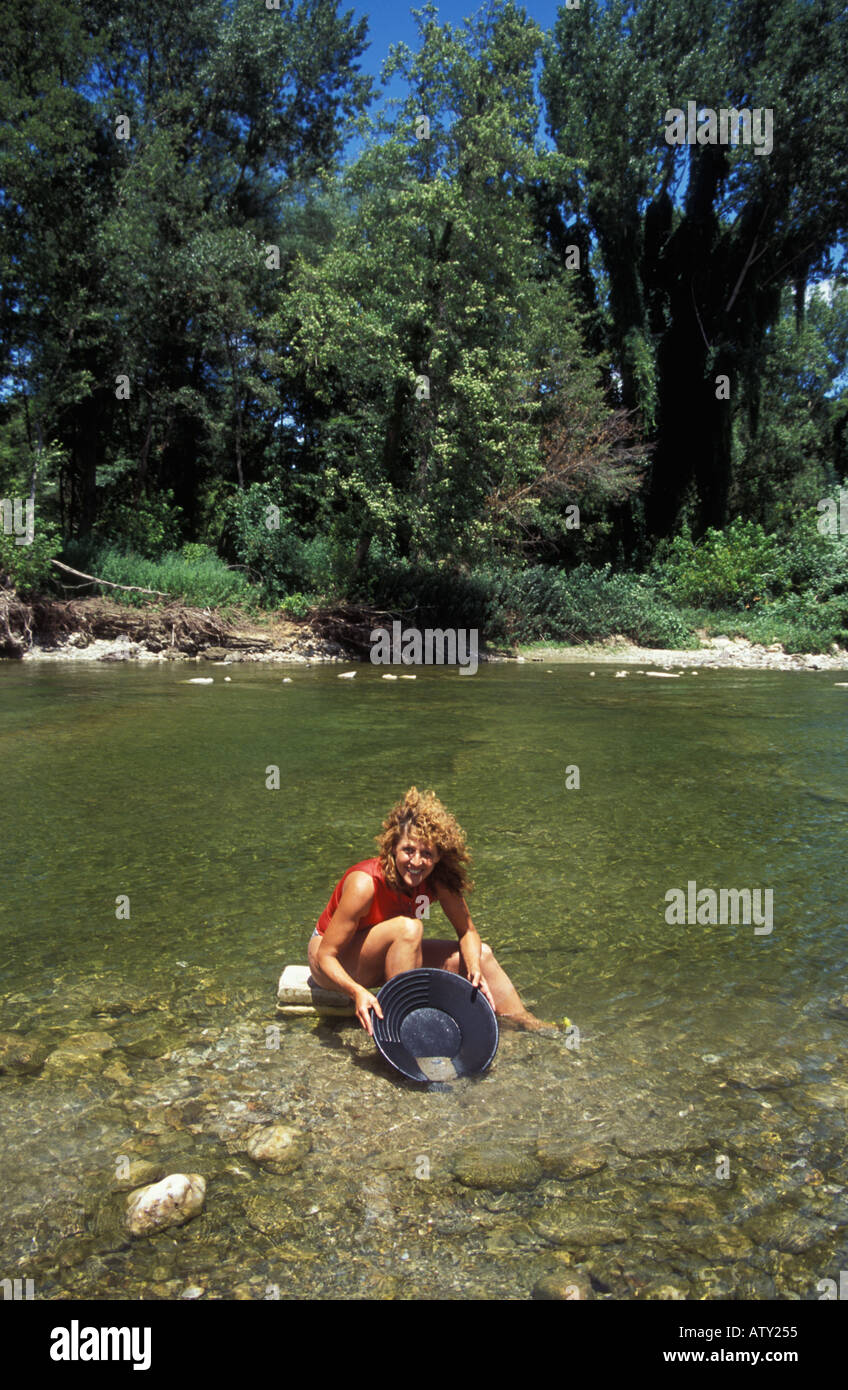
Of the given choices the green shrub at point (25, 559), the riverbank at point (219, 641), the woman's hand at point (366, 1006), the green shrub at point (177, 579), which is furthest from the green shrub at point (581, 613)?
the woman's hand at point (366, 1006)

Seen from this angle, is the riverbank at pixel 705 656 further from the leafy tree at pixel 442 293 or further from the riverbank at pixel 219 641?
the leafy tree at pixel 442 293

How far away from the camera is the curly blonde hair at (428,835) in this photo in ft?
12.4

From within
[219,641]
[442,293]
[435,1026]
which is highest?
[442,293]

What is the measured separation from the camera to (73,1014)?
3.94 m

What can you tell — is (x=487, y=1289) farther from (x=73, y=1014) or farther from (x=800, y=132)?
(x=800, y=132)

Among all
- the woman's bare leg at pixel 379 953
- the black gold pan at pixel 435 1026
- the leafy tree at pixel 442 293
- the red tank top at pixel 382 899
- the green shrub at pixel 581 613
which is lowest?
the black gold pan at pixel 435 1026

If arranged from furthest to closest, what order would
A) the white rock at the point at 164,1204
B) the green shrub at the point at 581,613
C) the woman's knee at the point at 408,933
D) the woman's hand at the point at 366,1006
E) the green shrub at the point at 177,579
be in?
the green shrub at the point at 581,613 < the green shrub at the point at 177,579 < the woman's knee at the point at 408,933 < the woman's hand at the point at 366,1006 < the white rock at the point at 164,1204

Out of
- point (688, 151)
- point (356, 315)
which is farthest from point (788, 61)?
point (356, 315)

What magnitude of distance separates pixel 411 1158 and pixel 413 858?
1137 mm

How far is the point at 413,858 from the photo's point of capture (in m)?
3.81

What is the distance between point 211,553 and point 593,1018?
22.8 meters

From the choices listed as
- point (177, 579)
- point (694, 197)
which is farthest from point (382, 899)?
point (694, 197)

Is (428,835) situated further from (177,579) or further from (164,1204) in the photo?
(177,579)

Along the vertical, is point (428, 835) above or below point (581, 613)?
below
